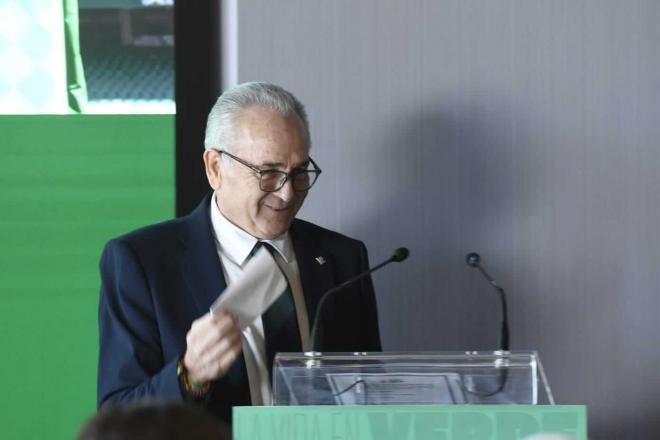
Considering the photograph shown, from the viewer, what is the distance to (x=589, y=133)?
350 centimetres

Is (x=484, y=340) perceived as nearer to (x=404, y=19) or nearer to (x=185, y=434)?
(x=404, y=19)

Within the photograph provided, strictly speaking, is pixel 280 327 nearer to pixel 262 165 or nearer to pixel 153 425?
pixel 262 165

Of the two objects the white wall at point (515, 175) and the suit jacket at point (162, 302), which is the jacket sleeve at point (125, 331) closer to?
the suit jacket at point (162, 302)

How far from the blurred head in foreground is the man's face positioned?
1820 millimetres

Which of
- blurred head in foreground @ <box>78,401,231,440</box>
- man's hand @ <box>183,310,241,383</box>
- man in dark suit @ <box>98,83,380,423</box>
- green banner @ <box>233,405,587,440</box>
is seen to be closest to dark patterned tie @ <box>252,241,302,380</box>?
man in dark suit @ <box>98,83,380,423</box>

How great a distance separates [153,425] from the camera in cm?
89

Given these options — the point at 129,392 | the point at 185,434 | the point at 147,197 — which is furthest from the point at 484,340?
the point at 185,434

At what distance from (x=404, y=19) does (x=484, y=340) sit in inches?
39.3

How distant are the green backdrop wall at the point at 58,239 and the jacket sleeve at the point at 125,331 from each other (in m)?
0.60

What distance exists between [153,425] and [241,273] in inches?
73.4

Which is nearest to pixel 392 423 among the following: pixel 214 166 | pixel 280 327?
pixel 280 327

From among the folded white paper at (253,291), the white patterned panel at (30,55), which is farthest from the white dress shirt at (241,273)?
the white patterned panel at (30,55)

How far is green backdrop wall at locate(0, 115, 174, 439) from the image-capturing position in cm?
328

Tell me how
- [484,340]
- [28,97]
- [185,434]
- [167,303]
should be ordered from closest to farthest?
[185,434] → [167,303] → [28,97] → [484,340]
